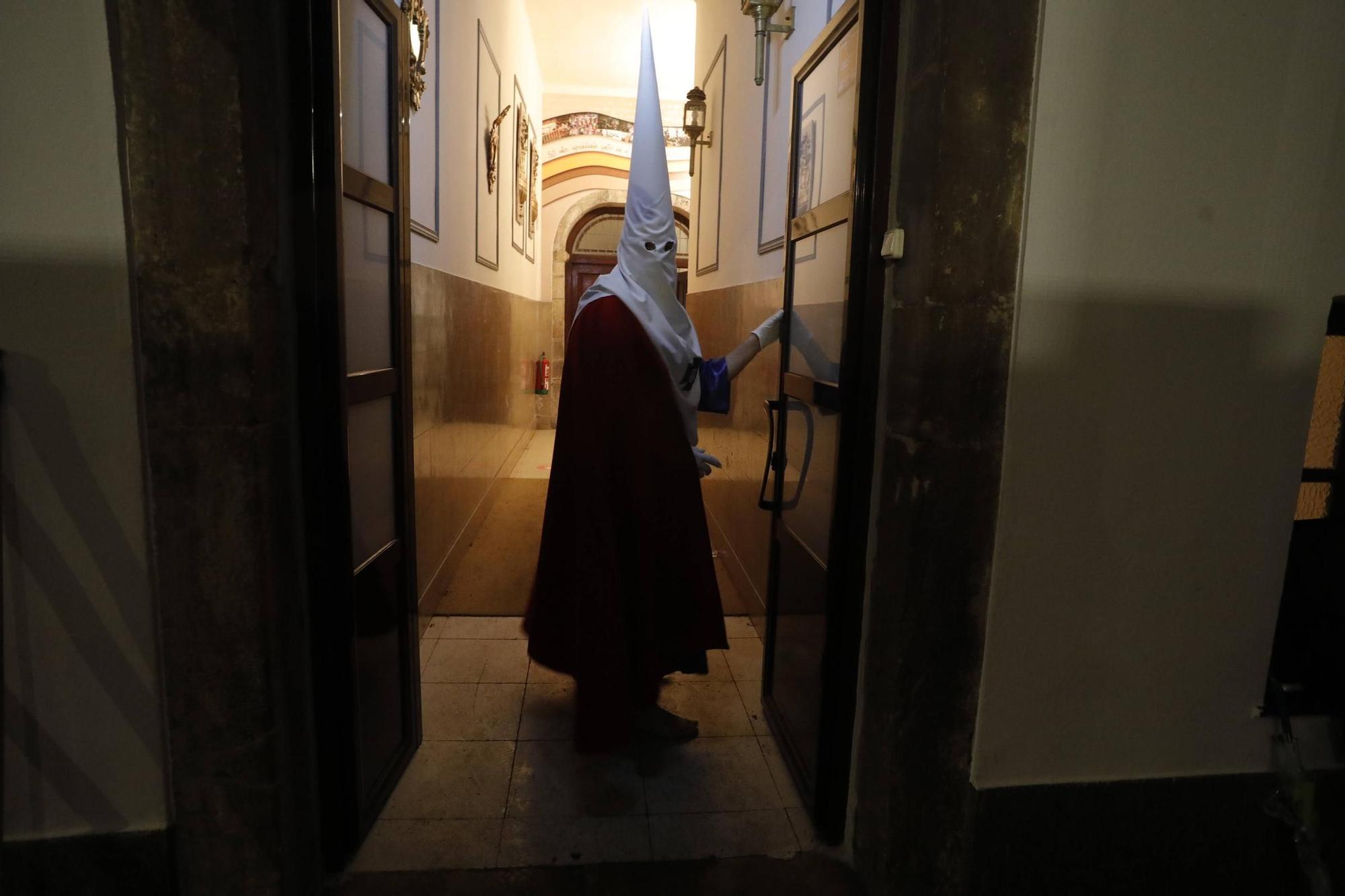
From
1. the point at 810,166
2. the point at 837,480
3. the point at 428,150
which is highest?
the point at 428,150

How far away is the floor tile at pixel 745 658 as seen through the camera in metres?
2.79

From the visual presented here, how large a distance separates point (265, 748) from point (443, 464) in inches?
80.6

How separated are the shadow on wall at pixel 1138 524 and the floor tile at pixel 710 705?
96 centimetres

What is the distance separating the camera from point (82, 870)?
151cm

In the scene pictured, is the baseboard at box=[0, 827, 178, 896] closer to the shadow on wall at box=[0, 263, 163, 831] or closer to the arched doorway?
the shadow on wall at box=[0, 263, 163, 831]

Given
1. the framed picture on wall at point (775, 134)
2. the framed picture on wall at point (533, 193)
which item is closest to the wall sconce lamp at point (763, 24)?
the framed picture on wall at point (775, 134)

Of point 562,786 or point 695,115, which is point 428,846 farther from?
point 695,115

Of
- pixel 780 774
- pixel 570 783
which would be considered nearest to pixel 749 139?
pixel 780 774

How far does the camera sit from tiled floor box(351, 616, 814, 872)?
6.07 feet

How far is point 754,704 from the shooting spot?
2.58 m

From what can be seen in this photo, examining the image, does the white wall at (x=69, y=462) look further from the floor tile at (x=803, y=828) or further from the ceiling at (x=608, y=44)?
the ceiling at (x=608, y=44)

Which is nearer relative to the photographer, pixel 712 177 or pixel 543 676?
pixel 543 676

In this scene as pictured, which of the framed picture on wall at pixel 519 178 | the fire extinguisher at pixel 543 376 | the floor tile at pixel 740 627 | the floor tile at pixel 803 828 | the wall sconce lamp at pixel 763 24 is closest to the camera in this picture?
the floor tile at pixel 803 828

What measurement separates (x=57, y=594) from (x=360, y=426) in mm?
613
